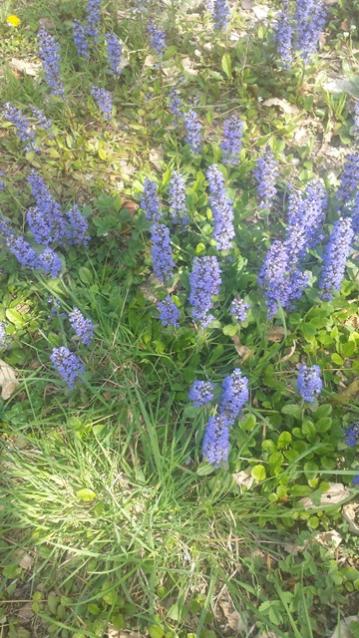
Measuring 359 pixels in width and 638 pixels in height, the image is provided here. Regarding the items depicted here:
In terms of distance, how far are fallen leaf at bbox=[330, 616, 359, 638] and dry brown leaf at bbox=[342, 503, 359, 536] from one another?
0.40 m

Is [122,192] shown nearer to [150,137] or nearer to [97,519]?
[150,137]

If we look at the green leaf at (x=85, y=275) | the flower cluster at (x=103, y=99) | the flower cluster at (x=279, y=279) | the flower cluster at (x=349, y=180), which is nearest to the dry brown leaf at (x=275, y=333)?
the flower cluster at (x=279, y=279)

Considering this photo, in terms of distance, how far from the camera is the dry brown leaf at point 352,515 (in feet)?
9.20

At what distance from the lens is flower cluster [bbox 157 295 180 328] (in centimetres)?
305

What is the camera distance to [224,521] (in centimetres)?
285

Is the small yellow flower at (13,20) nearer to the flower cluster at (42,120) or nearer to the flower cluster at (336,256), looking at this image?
the flower cluster at (42,120)

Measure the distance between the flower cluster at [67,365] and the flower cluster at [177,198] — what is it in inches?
44.8

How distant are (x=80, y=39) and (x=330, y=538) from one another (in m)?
4.01

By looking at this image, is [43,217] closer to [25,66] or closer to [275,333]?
[275,333]

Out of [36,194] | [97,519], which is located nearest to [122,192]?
[36,194]

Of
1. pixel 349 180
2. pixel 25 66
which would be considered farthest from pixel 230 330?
pixel 25 66

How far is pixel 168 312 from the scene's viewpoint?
3082 millimetres

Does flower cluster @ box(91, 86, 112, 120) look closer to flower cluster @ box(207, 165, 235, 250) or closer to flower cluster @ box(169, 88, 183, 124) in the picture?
flower cluster @ box(169, 88, 183, 124)

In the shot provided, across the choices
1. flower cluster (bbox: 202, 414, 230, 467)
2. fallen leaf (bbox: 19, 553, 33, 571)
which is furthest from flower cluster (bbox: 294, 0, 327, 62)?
fallen leaf (bbox: 19, 553, 33, 571)
